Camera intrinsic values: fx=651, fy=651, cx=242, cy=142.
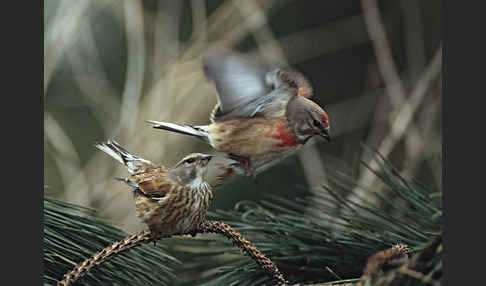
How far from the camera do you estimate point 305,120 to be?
2.05 ft

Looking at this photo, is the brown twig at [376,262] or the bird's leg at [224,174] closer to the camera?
the brown twig at [376,262]

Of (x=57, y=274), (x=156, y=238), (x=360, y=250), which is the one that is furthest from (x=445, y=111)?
(x=57, y=274)

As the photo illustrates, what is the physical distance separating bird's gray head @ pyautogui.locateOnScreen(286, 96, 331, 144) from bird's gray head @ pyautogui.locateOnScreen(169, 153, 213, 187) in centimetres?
9

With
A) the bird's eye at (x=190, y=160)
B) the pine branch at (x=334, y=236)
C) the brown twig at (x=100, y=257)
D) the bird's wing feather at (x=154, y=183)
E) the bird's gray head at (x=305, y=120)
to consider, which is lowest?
the brown twig at (x=100, y=257)

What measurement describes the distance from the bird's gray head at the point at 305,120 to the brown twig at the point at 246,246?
4.3 inches

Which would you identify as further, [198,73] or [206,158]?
[198,73]

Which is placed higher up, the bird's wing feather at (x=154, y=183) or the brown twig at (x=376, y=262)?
the bird's wing feather at (x=154, y=183)

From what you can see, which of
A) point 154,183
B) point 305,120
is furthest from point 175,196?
point 305,120

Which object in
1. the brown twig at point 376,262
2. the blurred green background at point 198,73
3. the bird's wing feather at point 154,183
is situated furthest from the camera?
the blurred green background at point 198,73

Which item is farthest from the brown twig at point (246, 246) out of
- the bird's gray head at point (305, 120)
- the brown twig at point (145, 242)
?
the bird's gray head at point (305, 120)

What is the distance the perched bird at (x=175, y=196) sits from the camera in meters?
0.61

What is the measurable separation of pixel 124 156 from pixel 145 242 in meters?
0.09

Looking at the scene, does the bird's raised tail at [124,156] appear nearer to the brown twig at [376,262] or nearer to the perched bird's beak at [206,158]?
the perched bird's beak at [206,158]

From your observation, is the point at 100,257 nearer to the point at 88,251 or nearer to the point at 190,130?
the point at 88,251
